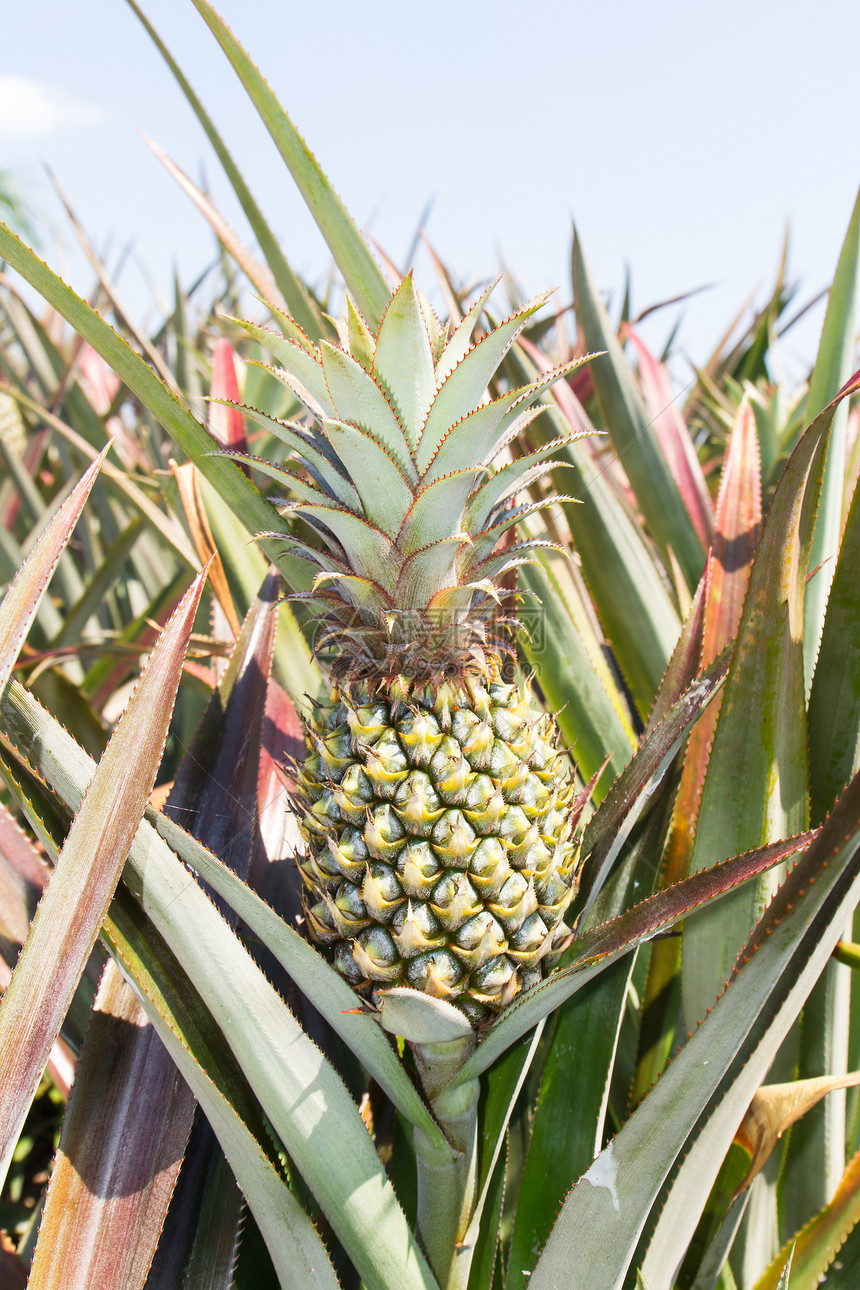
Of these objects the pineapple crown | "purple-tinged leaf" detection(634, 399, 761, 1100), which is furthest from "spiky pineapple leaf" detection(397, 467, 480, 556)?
"purple-tinged leaf" detection(634, 399, 761, 1100)

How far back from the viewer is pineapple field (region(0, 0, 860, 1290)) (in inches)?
24.9

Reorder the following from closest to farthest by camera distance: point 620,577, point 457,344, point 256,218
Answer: point 457,344 → point 256,218 → point 620,577

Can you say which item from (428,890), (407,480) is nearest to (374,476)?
(407,480)

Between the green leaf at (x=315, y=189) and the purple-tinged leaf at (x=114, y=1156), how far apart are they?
89cm

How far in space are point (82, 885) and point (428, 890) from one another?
299mm

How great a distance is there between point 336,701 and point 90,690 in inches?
49.1

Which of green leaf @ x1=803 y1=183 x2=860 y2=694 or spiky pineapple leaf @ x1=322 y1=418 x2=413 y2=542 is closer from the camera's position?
spiky pineapple leaf @ x1=322 y1=418 x2=413 y2=542

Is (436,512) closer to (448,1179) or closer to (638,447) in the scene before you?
(448,1179)

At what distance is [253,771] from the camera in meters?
0.92

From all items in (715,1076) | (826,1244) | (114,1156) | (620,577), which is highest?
(620,577)

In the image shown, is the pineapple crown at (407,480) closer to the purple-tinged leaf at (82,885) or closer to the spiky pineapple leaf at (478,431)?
the spiky pineapple leaf at (478,431)

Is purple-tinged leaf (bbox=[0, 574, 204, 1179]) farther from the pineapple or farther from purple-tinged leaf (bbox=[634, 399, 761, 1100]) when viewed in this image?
purple-tinged leaf (bbox=[634, 399, 761, 1100])

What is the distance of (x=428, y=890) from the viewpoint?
0.70 m

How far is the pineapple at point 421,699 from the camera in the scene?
2.29 ft
